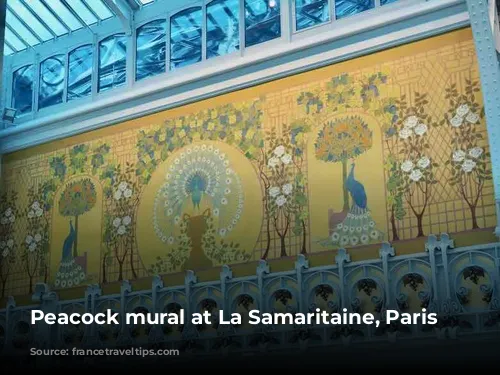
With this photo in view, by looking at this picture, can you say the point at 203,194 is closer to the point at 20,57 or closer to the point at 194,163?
the point at 194,163

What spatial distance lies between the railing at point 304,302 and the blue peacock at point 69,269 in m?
0.25

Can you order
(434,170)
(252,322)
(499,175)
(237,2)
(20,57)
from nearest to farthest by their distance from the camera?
(499,175) < (434,170) < (252,322) < (237,2) < (20,57)

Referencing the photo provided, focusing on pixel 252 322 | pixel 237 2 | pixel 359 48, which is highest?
pixel 237 2

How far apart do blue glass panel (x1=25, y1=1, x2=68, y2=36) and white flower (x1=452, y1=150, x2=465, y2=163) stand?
22.5 feet

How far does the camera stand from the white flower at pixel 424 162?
1030 centimetres

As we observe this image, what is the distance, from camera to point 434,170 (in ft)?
33.6

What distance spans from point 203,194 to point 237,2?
2.84 metres

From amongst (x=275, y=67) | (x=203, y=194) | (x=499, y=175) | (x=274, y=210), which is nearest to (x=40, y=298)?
(x=203, y=194)

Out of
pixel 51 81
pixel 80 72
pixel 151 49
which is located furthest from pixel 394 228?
pixel 51 81

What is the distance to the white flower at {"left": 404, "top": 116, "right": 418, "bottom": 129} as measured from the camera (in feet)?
34.6

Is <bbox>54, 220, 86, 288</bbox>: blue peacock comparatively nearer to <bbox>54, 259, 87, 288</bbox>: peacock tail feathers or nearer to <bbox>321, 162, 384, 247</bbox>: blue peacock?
<bbox>54, 259, 87, 288</bbox>: peacock tail feathers

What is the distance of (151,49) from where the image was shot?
12.9 meters

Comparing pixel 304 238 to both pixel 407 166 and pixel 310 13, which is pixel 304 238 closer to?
pixel 407 166

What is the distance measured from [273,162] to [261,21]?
2.11m
